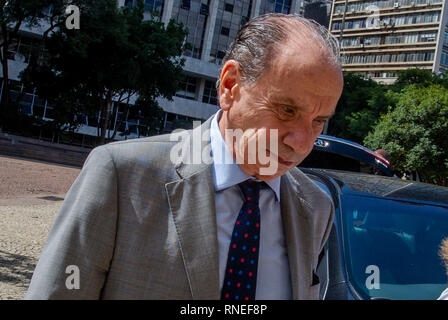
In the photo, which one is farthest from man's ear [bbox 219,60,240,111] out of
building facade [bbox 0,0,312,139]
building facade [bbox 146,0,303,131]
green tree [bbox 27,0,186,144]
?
building facade [bbox 146,0,303,131]

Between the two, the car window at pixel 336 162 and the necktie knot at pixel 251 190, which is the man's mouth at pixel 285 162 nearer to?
A: the necktie knot at pixel 251 190

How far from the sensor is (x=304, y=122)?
4.79ft

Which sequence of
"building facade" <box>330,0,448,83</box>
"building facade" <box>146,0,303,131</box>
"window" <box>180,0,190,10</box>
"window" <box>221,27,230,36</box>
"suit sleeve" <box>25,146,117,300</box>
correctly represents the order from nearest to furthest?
"suit sleeve" <box>25,146,117,300</box>
"window" <box>180,0,190,10</box>
"building facade" <box>146,0,303,131</box>
"window" <box>221,27,230,36</box>
"building facade" <box>330,0,448,83</box>

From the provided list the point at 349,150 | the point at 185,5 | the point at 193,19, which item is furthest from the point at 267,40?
the point at 193,19

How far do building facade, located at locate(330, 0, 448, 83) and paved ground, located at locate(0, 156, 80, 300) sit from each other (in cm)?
6219

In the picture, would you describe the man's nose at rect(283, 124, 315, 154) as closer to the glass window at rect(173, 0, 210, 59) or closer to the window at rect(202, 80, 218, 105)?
the glass window at rect(173, 0, 210, 59)

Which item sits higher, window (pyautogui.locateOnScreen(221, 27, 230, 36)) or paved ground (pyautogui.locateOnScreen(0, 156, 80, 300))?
window (pyautogui.locateOnScreen(221, 27, 230, 36))

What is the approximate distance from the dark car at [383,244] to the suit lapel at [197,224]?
127 cm

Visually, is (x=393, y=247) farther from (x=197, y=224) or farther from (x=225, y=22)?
(x=225, y=22)

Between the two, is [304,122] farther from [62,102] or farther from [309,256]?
[62,102]

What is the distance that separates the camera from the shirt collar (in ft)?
4.93

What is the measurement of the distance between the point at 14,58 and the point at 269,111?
3976 centimetres

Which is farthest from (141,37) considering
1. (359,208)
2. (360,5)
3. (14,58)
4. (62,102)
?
(360,5)

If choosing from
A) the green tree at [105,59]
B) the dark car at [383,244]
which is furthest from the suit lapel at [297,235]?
the green tree at [105,59]
